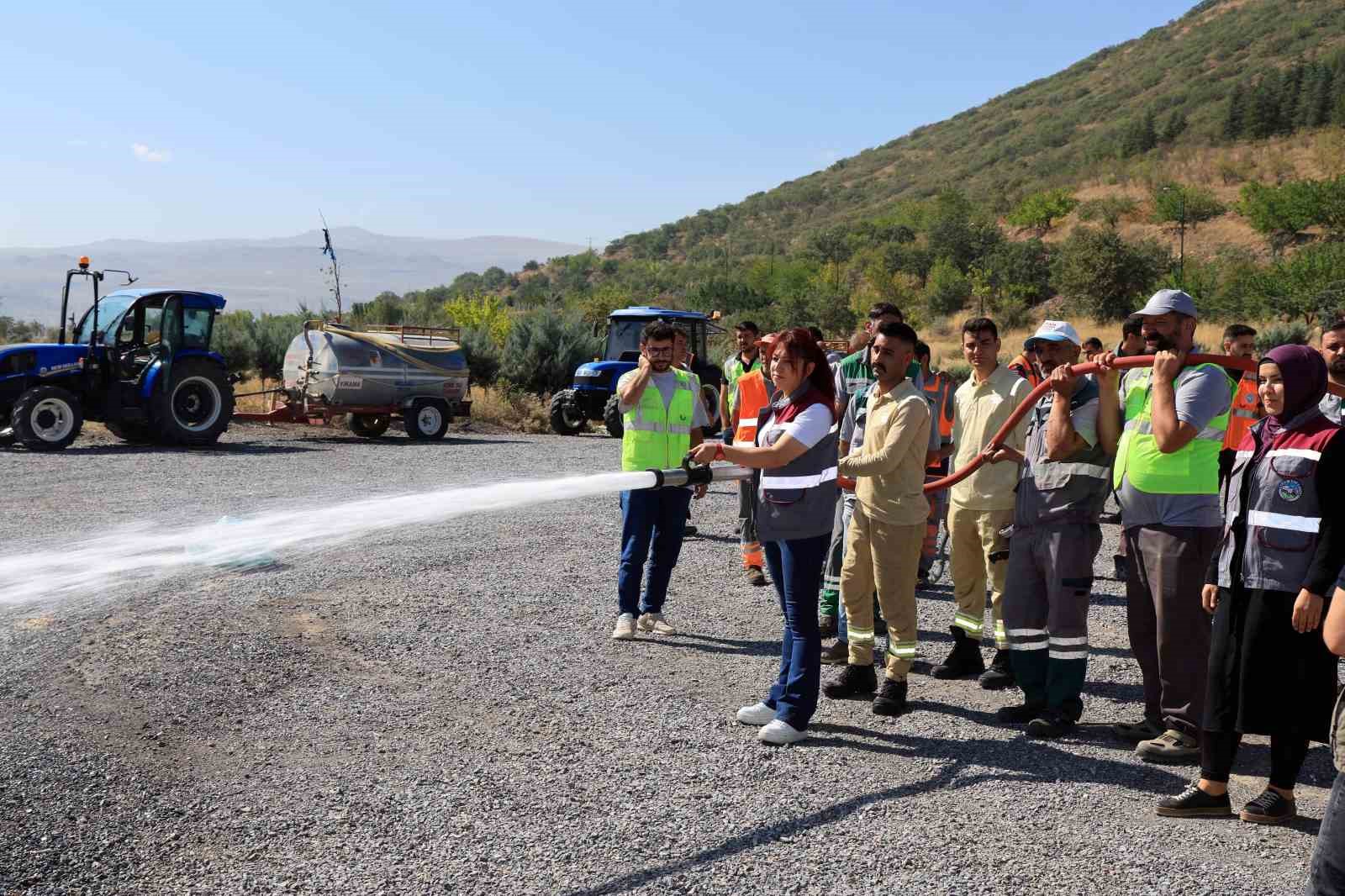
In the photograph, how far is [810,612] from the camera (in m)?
5.41

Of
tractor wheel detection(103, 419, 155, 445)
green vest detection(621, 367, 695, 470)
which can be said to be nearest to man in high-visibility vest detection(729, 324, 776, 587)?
green vest detection(621, 367, 695, 470)

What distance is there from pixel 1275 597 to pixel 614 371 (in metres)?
18.5

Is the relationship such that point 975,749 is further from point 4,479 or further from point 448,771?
point 4,479

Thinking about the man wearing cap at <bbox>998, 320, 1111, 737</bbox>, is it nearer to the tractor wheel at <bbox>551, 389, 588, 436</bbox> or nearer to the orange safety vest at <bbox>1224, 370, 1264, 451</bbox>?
the orange safety vest at <bbox>1224, 370, 1264, 451</bbox>

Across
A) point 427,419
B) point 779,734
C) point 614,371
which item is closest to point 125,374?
point 427,419

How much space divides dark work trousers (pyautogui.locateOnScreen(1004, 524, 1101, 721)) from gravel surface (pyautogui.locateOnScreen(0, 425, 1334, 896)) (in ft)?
0.92

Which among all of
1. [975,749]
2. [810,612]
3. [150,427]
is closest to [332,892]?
[810,612]

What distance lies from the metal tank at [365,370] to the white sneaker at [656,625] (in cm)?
1416

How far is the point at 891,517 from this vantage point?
5664mm

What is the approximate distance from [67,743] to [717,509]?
8.83 meters

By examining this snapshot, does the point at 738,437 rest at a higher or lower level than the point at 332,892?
higher

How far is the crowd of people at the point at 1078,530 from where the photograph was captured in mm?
4348

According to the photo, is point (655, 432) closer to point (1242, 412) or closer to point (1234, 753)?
point (1234, 753)

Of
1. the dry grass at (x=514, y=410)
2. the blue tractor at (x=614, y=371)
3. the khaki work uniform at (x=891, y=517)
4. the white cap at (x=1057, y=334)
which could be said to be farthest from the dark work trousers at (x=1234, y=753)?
the dry grass at (x=514, y=410)
